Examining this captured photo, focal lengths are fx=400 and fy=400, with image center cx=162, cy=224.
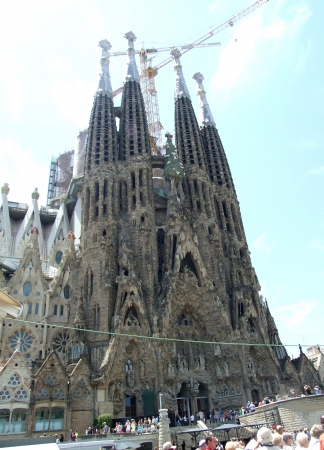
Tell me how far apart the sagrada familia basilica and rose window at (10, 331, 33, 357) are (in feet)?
0.28

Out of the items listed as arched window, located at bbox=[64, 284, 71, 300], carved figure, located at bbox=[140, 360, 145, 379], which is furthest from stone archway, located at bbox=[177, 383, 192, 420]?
arched window, located at bbox=[64, 284, 71, 300]

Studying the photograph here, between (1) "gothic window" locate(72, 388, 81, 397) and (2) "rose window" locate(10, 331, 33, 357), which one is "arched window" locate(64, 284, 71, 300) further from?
(1) "gothic window" locate(72, 388, 81, 397)

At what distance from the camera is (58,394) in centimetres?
2272

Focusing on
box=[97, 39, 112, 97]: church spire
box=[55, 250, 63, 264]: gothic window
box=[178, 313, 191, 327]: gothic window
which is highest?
box=[97, 39, 112, 97]: church spire

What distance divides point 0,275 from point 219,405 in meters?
19.0

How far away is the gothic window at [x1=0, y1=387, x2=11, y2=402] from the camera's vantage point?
2097 centimetres

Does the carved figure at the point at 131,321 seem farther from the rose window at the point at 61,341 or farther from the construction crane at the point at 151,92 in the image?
the construction crane at the point at 151,92

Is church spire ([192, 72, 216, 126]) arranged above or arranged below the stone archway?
above

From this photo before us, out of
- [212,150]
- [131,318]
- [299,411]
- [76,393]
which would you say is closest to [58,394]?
[76,393]

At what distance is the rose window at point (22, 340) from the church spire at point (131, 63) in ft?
93.3

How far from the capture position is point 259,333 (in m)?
31.7

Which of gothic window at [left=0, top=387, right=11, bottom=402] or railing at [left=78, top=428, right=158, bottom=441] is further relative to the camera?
gothic window at [left=0, top=387, right=11, bottom=402]

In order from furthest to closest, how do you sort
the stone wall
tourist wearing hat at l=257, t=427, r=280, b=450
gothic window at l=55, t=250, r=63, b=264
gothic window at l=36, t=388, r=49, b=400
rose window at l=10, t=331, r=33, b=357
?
gothic window at l=55, t=250, r=63, b=264 < rose window at l=10, t=331, r=33, b=357 < gothic window at l=36, t=388, r=49, b=400 < the stone wall < tourist wearing hat at l=257, t=427, r=280, b=450

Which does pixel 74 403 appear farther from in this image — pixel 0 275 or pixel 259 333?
pixel 259 333
